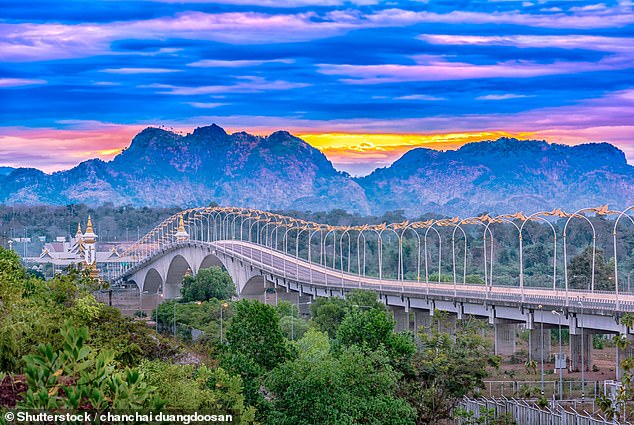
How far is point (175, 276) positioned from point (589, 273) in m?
82.1

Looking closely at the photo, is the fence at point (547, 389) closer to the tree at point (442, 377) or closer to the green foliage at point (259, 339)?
the tree at point (442, 377)

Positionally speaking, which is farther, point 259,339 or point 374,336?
point 374,336

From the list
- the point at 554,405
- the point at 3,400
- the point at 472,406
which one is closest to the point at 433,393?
the point at 472,406

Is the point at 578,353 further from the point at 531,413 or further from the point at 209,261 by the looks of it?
the point at 209,261

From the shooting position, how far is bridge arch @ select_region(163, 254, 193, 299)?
167 meters

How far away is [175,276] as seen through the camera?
171875 millimetres

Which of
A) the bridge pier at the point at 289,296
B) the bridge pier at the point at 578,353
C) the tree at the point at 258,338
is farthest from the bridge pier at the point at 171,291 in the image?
the tree at the point at 258,338

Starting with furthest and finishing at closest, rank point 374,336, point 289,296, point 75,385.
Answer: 1. point 289,296
2. point 374,336
3. point 75,385

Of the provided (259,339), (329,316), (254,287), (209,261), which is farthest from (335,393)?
(209,261)

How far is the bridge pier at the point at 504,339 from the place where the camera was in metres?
81.9

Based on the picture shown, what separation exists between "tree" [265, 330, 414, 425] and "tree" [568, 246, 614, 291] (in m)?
61.7

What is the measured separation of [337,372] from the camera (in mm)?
38969

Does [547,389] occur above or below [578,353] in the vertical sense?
below

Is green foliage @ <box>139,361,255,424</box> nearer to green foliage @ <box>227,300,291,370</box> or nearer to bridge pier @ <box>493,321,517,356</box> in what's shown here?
green foliage @ <box>227,300,291,370</box>
